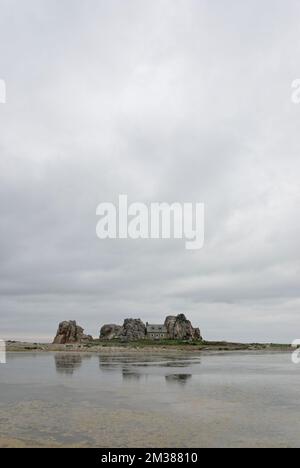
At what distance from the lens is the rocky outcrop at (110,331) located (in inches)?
7151

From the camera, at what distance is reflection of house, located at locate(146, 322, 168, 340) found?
183750mm

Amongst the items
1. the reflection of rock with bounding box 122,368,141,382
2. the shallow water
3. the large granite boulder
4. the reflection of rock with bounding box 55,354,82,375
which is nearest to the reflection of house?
the large granite boulder

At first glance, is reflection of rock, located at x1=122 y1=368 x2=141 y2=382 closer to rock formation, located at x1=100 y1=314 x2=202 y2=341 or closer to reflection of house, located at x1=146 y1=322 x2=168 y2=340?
rock formation, located at x1=100 y1=314 x2=202 y2=341

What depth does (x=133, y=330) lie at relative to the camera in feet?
566

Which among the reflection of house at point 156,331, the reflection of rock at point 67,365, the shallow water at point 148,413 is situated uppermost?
the shallow water at point 148,413

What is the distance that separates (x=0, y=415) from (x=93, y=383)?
54.7 ft

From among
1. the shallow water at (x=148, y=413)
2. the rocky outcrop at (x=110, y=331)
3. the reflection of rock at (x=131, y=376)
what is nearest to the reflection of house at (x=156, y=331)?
the rocky outcrop at (x=110, y=331)

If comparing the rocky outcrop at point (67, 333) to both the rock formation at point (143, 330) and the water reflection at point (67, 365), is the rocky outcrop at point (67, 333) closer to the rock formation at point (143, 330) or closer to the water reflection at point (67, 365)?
the rock formation at point (143, 330)

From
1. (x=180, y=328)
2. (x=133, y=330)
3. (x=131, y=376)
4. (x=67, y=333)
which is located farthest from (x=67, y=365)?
(x=180, y=328)

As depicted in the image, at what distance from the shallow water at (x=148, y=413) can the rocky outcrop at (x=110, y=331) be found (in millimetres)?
140141

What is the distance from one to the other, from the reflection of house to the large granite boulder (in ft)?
23.3
